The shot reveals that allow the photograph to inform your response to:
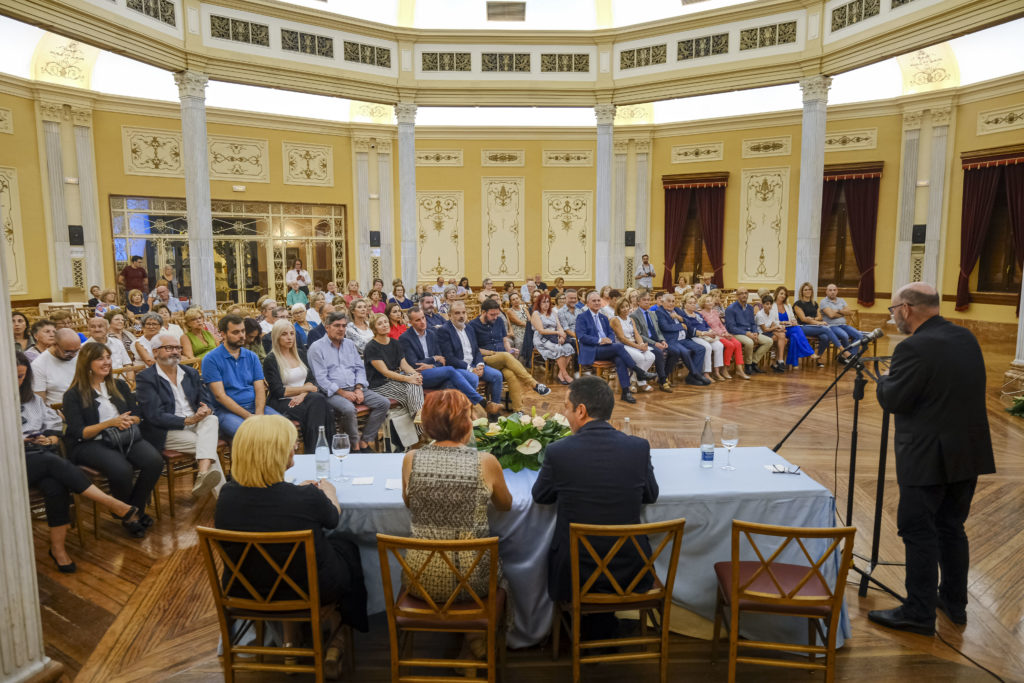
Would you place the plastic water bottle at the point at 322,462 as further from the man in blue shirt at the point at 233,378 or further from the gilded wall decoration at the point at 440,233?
the gilded wall decoration at the point at 440,233

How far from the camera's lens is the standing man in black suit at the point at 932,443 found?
286 cm

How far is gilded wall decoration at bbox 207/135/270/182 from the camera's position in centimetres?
1332

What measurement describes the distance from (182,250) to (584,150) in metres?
8.79

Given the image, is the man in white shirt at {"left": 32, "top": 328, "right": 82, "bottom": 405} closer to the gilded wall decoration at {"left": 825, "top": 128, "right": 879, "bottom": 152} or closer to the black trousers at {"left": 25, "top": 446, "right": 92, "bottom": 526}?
the black trousers at {"left": 25, "top": 446, "right": 92, "bottom": 526}

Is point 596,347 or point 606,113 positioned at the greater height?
point 606,113

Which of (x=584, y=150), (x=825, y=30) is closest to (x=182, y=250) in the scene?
(x=584, y=150)

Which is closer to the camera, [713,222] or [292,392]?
[292,392]

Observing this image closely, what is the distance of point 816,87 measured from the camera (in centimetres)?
1084

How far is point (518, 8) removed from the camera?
13508mm

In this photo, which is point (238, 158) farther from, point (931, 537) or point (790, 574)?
point (931, 537)

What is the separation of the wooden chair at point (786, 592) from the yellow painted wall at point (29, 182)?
41.5 ft

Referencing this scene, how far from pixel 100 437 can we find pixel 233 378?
908 mm

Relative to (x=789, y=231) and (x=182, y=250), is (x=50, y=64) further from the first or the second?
(x=789, y=231)

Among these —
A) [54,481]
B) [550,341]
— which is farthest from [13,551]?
[550,341]
